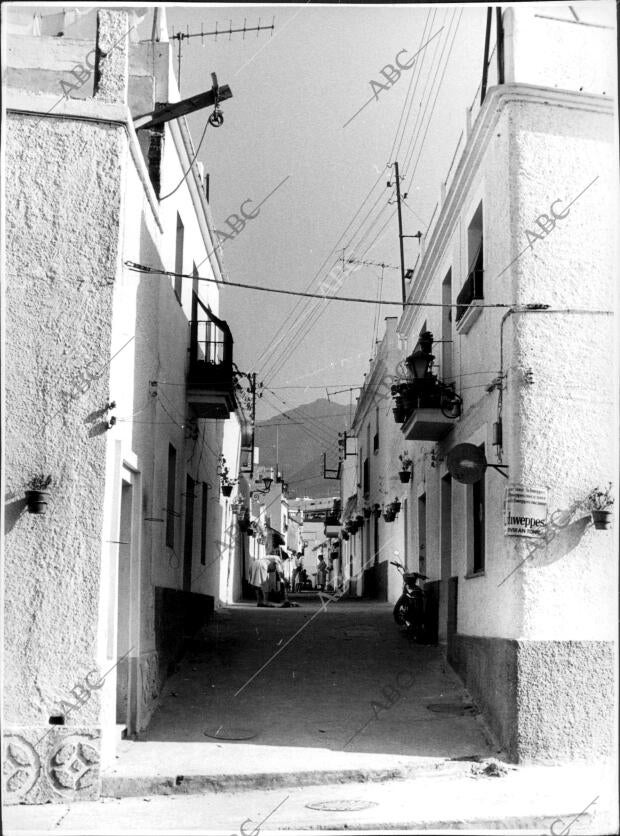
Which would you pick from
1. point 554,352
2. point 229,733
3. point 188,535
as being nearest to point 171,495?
point 188,535

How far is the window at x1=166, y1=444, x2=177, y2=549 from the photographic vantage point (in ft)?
41.5

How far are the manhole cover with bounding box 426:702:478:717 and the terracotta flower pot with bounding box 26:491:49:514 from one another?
194 inches

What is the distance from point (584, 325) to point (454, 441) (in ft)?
12.1

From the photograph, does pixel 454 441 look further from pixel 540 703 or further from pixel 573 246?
pixel 540 703

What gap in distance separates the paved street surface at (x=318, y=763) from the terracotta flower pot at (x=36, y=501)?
91.9 inches

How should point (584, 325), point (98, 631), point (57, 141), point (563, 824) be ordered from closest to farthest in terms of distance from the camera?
point (563, 824) → point (98, 631) → point (57, 141) → point (584, 325)

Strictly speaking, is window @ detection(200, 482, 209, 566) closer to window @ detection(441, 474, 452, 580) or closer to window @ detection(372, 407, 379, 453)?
window @ detection(441, 474, 452, 580)

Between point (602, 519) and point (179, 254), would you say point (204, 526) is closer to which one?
point (179, 254)

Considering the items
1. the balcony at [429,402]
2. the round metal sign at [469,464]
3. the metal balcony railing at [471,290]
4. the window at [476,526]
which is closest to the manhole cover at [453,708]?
the window at [476,526]

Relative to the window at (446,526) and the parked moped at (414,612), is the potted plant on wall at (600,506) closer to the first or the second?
the window at (446,526)

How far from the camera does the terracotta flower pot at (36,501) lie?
823 centimetres

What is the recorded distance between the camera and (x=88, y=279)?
877 cm

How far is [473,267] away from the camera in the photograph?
38.7 ft

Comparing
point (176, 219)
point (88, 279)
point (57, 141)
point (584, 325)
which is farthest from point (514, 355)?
point (176, 219)
